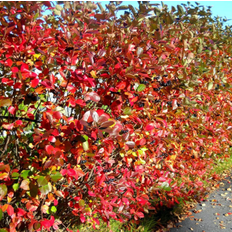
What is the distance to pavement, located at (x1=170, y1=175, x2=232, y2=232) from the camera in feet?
11.1

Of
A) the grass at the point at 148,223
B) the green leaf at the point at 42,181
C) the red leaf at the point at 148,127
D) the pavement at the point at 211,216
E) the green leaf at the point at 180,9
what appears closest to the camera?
the green leaf at the point at 42,181

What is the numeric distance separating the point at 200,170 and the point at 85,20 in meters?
3.31

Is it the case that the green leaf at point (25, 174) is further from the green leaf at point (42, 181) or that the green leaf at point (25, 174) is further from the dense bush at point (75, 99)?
the green leaf at point (42, 181)

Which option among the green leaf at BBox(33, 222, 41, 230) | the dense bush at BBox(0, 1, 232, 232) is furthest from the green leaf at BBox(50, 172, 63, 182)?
the green leaf at BBox(33, 222, 41, 230)

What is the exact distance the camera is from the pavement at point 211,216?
3.38m

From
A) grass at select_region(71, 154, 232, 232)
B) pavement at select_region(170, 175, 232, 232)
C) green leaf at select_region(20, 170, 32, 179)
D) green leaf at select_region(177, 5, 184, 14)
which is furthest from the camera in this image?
pavement at select_region(170, 175, 232, 232)

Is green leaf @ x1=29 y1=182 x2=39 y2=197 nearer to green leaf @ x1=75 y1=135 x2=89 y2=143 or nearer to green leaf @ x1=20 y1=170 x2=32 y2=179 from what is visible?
green leaf @ x1=20 y1=170 x2=32 y2=179

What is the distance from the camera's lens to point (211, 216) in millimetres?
3646

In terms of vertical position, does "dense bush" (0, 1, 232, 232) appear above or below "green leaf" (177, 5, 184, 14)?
below

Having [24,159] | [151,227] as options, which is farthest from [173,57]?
[151,227]

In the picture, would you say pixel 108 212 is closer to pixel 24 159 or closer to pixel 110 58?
pixel 24 159

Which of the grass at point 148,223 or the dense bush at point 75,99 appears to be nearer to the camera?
the dense bush at point 75,99

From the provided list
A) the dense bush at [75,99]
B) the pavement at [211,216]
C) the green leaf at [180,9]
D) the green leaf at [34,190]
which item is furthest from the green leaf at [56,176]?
the pavement at [211,216]

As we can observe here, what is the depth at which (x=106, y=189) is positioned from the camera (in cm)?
231
